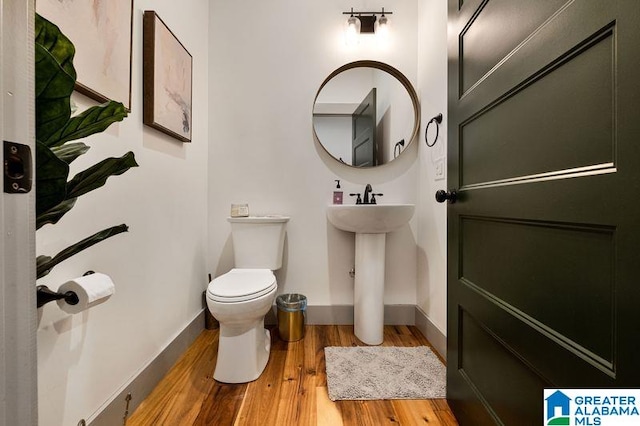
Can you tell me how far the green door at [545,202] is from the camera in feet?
1.63

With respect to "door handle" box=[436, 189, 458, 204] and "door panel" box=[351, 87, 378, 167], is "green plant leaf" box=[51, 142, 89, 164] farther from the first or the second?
"door panel" box=[351, 87, 378, 167]

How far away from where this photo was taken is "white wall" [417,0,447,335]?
1.67 metres

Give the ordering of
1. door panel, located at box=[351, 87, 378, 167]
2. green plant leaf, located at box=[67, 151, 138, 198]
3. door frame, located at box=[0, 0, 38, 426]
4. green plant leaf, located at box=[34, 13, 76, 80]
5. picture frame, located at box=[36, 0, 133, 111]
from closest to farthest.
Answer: door frame, located at box=[0, 0, 38, 426] → green plant leaf, located at box=[34, 13, 76, 80] → green plant leaf, located at box=[67, 151, 138, 198] → picture frame, located at box=[36, 0, 133, 111] → door panel, located at box=[351, 87, 378, 167]

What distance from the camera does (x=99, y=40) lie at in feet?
3.20

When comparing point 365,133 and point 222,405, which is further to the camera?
point 365,133

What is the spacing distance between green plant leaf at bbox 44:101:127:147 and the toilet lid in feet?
3.04

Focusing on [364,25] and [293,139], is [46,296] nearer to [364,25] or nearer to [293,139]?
[293,139]

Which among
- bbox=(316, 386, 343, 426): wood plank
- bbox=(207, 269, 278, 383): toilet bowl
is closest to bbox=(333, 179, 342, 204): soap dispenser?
bbox=(207, 269, 278, 383): toilet bowl

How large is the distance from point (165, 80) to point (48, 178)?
1161mm

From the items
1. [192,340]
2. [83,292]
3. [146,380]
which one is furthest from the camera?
[192,340]

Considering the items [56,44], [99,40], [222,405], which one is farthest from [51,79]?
[222,405]

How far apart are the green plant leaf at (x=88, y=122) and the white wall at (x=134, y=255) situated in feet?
1.44

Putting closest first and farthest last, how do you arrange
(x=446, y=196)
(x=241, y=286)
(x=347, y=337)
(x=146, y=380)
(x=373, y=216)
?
1. (x=446, y=196)
2. (x=146, y=380)
3. (x=241, y=286)
4. (x=373, y=216)
5. (x=347, y=337)

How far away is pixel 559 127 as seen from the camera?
63cm
